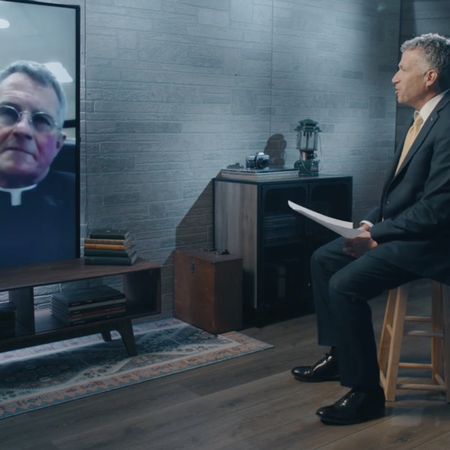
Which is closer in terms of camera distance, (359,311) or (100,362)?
(359,311)

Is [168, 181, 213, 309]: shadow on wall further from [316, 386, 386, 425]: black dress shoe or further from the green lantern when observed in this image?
[316, 386, 386, 425]: black dress shoe

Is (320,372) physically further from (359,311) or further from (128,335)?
(128,335)

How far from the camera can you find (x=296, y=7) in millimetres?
4371

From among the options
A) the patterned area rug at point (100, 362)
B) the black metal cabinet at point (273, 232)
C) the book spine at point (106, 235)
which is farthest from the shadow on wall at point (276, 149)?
the book spine at point (106, 235)

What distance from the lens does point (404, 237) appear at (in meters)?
2.58

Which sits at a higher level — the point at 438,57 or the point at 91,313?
the point at 438,57

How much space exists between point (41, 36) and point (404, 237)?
6.39ft

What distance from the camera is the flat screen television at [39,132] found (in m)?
3.12

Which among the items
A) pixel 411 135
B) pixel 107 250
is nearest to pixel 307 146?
pixel 411 135

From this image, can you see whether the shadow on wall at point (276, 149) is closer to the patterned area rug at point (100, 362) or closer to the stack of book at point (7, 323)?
the patterned area rug at point (100, 362)

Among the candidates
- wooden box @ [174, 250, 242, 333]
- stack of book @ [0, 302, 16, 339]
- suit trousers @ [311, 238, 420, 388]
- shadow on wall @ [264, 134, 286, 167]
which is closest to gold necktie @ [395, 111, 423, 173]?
suit trousers @ [311, 238, 420, 388]

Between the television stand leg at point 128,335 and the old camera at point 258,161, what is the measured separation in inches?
51.3

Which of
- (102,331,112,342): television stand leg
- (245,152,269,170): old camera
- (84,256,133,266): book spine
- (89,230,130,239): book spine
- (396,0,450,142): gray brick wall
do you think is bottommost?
(102,331,112,342): television stand leg

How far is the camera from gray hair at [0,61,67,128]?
10.2 feet
